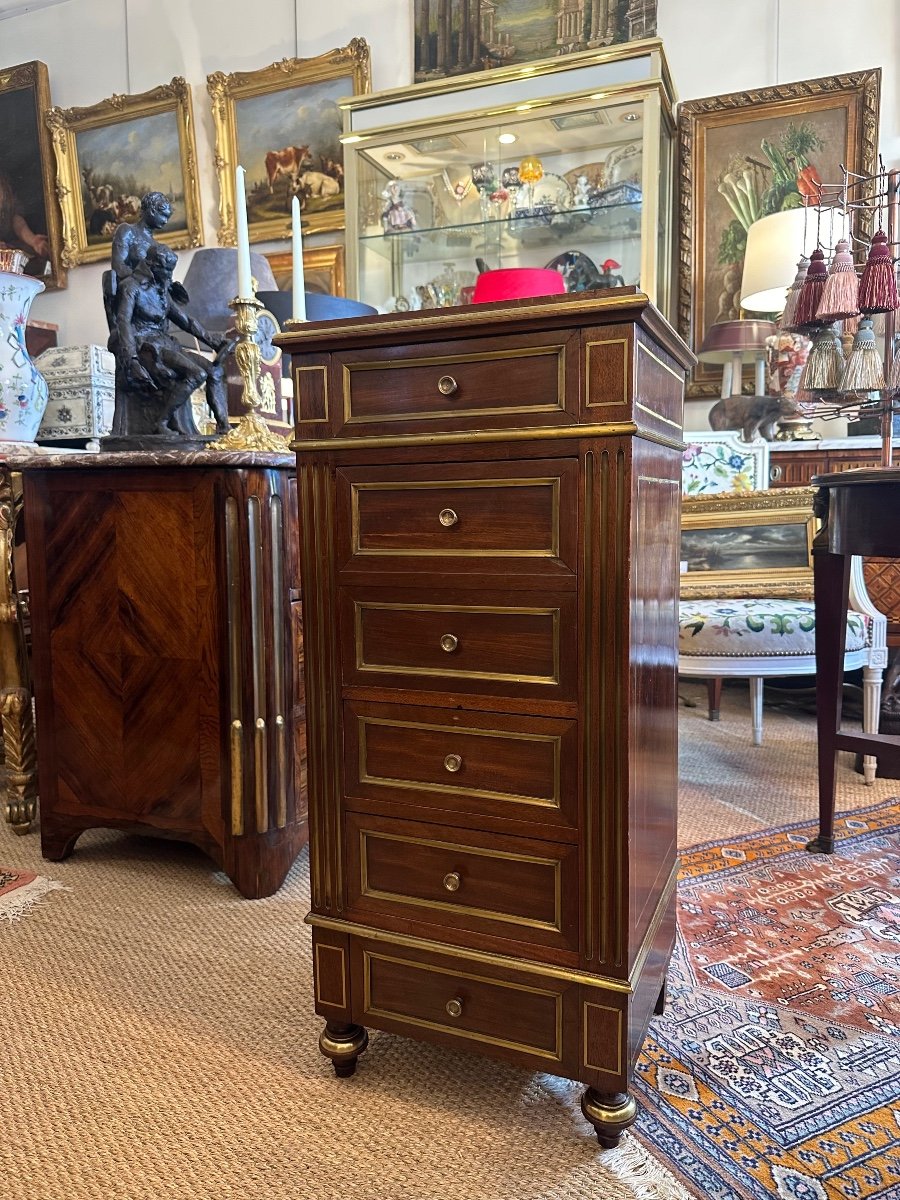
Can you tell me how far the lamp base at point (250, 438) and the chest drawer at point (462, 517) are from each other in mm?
895

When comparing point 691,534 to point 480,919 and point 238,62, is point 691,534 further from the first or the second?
point 238,62

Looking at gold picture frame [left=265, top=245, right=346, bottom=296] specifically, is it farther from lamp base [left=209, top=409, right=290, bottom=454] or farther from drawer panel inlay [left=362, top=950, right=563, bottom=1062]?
drawer panel inlay [left=362, top=950, right=563, bottom=1062]

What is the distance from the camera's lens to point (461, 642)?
1213 mm

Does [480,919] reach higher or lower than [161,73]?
lower

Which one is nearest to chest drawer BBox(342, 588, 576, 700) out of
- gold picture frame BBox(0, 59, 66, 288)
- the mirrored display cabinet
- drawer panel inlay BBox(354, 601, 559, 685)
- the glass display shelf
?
drawer panel inlay BBox(354, 601, 559, 685)

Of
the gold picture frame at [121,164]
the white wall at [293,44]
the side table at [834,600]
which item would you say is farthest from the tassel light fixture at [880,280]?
the gold picture frame at [121,164]

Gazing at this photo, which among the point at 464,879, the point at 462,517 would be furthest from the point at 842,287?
the point at 464,879

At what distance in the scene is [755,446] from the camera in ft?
11.1

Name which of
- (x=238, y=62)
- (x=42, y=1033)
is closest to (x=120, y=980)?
(x=42, y=1033)

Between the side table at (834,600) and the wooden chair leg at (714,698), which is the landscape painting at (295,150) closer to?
the wooden chair leg at (714,698)

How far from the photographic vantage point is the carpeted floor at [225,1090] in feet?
3.77

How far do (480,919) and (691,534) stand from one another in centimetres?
253

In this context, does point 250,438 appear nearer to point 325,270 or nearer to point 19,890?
point 19,890

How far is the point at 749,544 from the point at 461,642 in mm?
2500
